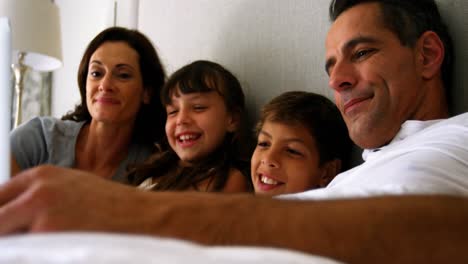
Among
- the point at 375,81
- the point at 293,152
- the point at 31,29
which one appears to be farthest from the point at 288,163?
the point at 31,29

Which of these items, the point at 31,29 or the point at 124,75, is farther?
the point at 31,29

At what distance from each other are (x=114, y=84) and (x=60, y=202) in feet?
4.31

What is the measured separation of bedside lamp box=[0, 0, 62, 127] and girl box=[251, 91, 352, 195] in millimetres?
1308

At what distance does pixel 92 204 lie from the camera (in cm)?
36

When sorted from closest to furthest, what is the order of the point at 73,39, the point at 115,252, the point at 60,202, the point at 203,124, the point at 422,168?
the point at 115,252, the point at 60,202, the point at 422,168, the point at 203,124, the point at 73,39

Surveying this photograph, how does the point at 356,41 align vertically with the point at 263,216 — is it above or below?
above

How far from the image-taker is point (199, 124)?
133cm

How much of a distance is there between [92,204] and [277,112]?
2.59ft

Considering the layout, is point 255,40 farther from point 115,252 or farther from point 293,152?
point 115,252

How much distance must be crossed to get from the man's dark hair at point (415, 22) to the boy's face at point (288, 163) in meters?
0.31

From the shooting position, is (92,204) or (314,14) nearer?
(92,204)

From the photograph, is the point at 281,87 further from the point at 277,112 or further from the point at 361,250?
the point at 361,250

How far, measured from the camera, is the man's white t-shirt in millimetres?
578

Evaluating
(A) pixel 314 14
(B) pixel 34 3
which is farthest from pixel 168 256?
(B) pixel 34 3
